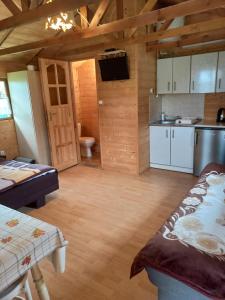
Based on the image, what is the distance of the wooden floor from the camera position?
1796mm

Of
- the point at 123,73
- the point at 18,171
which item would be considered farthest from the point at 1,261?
the point at 123,73

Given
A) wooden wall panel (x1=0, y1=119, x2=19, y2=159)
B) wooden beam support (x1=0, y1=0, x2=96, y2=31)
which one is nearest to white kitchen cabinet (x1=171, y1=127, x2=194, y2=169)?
wooden beam support (x1=0, y1=0, x2=96, y2=31)

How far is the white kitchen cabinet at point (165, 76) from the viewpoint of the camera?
159 inches

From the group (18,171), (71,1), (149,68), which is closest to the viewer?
(71,1)

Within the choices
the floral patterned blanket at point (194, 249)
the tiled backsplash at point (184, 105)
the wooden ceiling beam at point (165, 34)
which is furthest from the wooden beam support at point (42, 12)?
the tiled backsplash at point (184, 105)

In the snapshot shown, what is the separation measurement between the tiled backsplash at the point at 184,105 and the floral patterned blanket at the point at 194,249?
273 centimetres

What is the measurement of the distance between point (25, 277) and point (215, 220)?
1309 millimetres

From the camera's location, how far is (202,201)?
1.91 metres

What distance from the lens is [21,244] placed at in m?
1.14

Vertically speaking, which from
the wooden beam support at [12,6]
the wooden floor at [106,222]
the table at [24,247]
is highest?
the wooden beam support at [12,6]

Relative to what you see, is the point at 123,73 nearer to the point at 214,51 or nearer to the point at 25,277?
the point at 214,51

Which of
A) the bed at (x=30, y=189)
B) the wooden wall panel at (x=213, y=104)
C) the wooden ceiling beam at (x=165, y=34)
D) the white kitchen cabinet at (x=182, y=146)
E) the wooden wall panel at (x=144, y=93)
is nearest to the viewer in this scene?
the bed at (x=30, y=189)

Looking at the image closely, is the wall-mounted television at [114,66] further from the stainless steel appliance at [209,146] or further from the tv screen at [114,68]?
the stainless steel appliance at [209,146]

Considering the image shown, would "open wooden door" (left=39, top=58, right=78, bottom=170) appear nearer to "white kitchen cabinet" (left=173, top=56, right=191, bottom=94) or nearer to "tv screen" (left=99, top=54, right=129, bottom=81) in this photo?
"tv screen" (left=99, top=54, right=129, bottom=81)
